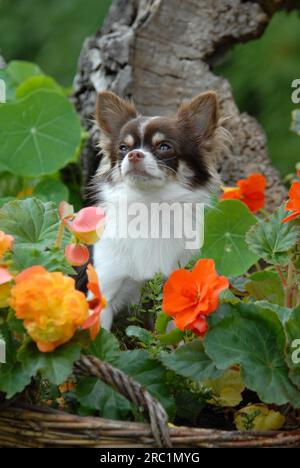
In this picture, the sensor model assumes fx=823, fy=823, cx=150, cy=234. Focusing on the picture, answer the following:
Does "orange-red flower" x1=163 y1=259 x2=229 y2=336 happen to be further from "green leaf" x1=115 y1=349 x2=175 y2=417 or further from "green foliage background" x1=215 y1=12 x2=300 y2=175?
"green foliage background" x1=215 y1=12 x2=300 y2=175

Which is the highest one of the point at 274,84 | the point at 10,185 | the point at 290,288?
the point at 290,288

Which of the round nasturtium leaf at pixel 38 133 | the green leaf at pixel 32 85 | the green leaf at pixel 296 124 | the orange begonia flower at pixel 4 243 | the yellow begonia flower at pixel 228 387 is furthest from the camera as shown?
the green leaf at pixel 32 85

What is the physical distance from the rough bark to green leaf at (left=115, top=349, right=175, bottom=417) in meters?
1.60

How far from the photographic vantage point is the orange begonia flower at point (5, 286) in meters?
1.35

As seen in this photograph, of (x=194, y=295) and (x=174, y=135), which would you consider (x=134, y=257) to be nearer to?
(x=174, y=135)

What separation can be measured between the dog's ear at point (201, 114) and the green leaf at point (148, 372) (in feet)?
3.18

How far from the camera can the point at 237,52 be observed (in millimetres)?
4324

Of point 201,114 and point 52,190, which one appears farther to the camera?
point 52,190

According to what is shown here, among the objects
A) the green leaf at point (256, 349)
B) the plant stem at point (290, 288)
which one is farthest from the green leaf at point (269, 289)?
the green leaf at point (256, 349)

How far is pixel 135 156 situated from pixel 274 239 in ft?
1.88

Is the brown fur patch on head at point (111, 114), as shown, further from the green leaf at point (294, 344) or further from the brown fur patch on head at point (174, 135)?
the green leaf at point (294, 344)

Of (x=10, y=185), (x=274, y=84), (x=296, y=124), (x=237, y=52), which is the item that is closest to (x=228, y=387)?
(x=296, y=124)

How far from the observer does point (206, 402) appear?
159 cm
